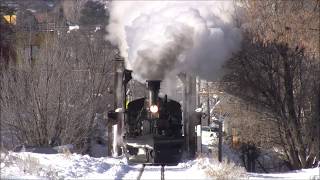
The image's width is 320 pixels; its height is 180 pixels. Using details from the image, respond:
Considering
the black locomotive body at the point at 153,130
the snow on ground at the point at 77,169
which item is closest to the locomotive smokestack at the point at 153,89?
the black locomotive body at the point at 153,130

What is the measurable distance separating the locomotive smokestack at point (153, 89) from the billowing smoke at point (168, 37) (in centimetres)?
67

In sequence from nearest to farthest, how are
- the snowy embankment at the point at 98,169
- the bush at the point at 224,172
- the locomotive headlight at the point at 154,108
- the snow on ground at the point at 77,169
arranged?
the snow on ground at the point at 77,169 < the snowy embankment at the point at 98,169 < the bush at the point at 224,172 < the locomotive headlight at the point at 154,108

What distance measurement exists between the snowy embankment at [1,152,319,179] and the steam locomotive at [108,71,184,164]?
1.17 ft

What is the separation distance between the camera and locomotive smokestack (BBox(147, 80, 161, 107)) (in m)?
13.3

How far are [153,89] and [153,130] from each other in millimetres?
1064

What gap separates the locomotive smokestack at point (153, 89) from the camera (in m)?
13.3

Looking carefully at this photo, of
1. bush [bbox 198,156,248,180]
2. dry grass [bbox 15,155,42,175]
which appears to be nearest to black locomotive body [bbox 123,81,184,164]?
bush [bbox 198,156,248,180]

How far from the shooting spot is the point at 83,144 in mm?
21094

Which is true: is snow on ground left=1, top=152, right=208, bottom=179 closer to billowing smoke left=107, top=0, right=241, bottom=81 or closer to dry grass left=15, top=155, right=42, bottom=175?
dry grass left=15, top=155, right=42, bottom=175

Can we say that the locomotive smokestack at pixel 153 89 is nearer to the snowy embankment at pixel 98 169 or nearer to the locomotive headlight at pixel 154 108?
the locomotive headlight at pixel 154 108

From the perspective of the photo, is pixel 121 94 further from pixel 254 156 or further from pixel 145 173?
pixel 254 156

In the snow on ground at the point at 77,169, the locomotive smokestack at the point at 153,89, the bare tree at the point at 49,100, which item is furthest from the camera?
the bare tree at the point at 49,100

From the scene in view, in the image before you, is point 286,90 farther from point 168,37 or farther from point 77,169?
point 77,169

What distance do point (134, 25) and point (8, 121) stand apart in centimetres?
729
